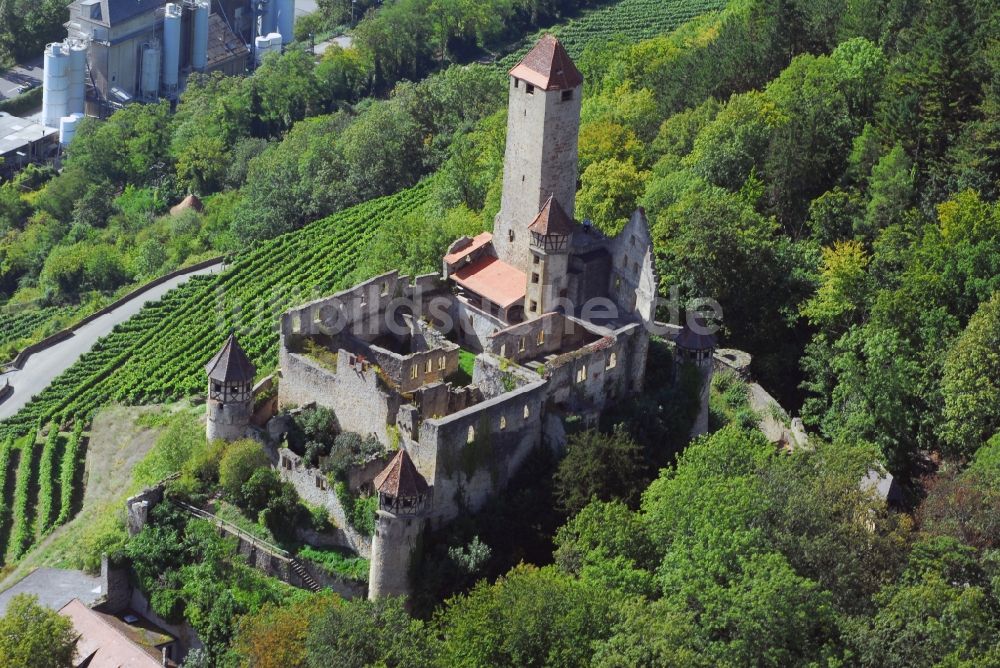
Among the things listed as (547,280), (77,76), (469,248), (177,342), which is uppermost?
(547,280)

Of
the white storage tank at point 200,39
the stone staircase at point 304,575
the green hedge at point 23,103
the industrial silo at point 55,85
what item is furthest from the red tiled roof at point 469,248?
the white storage tank at point 200,39

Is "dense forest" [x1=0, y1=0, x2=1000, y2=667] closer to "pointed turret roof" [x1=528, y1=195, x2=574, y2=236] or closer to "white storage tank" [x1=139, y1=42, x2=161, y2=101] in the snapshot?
"pointed turret roof" [x1=528, y1=195, x2=574, y2=236]

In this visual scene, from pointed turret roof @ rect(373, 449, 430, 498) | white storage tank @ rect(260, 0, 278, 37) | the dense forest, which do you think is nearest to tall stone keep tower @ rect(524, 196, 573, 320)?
the dense forest

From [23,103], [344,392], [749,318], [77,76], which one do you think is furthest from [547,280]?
[23,103]

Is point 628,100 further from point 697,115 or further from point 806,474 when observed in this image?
point 806,474

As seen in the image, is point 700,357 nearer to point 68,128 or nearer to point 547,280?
point 547,280
